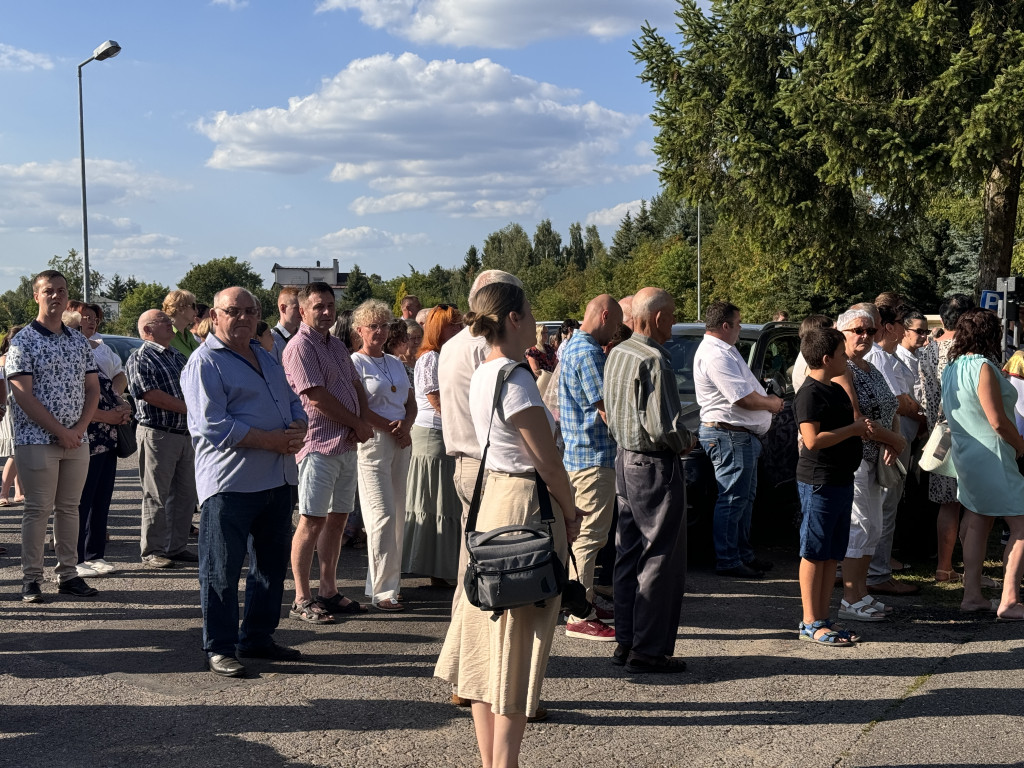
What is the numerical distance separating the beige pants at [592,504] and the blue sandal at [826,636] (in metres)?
1.28

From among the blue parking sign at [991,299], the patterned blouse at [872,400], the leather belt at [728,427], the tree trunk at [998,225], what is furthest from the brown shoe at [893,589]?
the tree trunk at [998,225]

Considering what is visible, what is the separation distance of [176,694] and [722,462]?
169 inches

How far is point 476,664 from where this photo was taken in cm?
383

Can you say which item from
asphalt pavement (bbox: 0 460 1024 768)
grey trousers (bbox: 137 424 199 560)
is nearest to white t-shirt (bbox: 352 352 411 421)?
asphalt pavement (bbox: 0 460 1024 768)

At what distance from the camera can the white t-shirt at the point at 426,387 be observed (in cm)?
683

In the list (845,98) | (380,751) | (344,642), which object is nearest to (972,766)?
(380,751)

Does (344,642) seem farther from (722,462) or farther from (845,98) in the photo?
(845,98)

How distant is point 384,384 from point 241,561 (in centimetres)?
175

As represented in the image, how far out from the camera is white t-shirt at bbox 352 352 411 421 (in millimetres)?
6719

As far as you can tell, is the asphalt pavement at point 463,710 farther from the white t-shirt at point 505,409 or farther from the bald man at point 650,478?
the white t-shirt at point 505,409

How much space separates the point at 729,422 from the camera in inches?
302

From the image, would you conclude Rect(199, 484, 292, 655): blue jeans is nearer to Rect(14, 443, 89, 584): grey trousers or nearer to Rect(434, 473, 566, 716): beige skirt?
Rect(434, 473, 566, 716): beige skirt

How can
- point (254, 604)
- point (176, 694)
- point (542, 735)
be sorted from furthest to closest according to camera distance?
point (254, 604) < point (176, 694) < point (542, 735)

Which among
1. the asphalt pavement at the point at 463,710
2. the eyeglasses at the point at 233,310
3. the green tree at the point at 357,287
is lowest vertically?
the asphalt pavement at the point at 463,710
